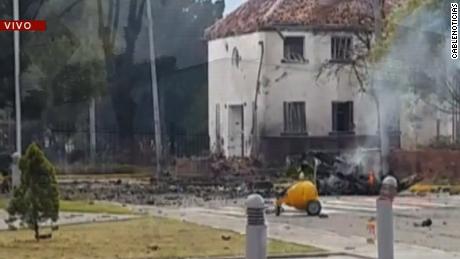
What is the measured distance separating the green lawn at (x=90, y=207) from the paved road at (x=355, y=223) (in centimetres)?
95

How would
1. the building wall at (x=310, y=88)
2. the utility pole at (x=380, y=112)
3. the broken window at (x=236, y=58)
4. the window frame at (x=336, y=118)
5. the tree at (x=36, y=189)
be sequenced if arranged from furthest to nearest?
the window frame at (x=336, y=118), the building wall at (x=310, y=88), the broken window at (x=236, y=58), the utility pole at (x=380, y=112), the tree at (x=36, y=189)

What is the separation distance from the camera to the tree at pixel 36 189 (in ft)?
49.5

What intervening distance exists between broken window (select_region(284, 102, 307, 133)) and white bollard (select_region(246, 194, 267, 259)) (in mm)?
31729

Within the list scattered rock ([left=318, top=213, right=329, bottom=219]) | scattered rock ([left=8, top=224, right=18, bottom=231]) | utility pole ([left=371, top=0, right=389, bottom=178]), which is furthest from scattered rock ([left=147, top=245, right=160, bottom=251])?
utility pole ([left=371, top=0, right=389, bottom=178])

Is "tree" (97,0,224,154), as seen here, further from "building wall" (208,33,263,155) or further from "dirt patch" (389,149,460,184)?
"dirt patch" (389,149,460,184)

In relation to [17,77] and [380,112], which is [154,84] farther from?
[380,112]

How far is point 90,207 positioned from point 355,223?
7.96 m

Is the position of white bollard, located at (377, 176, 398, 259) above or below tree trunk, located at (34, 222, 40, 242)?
above

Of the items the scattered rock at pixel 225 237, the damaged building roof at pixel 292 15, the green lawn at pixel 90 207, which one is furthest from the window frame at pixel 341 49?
the scattered rock at pixel 225 237

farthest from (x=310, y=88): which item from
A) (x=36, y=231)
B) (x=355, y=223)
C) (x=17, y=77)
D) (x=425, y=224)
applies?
(x=36, y=231)

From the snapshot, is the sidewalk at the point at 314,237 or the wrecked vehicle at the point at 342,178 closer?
the sidewalk at the point at 314,237

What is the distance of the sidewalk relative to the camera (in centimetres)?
1453

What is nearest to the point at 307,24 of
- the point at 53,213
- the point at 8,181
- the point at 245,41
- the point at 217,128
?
the point at 245,41

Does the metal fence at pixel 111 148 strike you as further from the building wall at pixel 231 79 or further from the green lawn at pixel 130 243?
the green lawn at pixel 130 243
